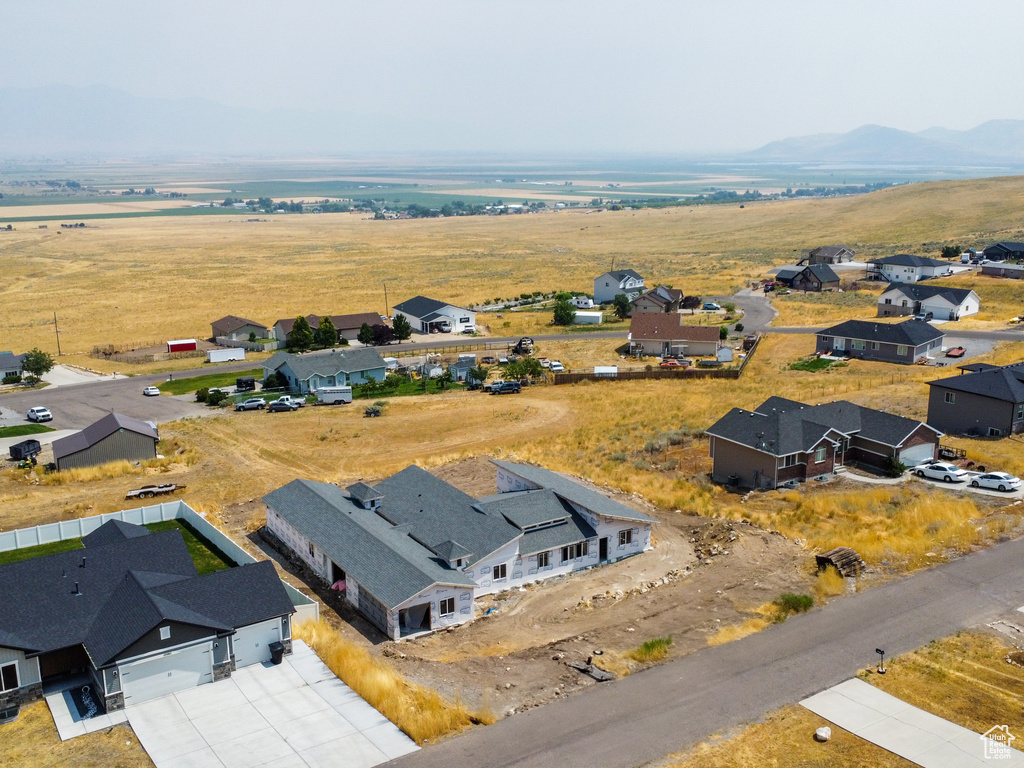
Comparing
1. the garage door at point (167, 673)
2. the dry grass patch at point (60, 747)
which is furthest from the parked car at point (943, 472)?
the dry grass patch at point (60, 747)

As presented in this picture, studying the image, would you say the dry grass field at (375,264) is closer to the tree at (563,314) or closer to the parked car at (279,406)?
the tree at (563,314)

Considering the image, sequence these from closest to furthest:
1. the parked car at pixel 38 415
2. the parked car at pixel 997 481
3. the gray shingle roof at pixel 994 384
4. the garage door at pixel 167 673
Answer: the garage door at pixel 167 673, the parked car at pixel 997 481, the gray shingle roof at pixel 994 384, the parked car at pixel 38 415

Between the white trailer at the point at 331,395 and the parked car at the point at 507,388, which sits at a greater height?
the white trailer at the point at 331,395

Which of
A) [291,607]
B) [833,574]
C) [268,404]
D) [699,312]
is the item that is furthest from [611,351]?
[291,607]

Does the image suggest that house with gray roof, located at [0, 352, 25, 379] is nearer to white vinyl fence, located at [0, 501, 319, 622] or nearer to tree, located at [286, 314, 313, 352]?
tree, located at [286, 314, 313, 352]

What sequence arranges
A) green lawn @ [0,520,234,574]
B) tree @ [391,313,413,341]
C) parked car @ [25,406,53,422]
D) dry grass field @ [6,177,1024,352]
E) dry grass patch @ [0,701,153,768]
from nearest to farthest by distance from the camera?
dry grass patch @ [0,701,153,768] → green lawn @ [0,520,234,574] → parked car @ [25,406,53,422] → tree @ [391,313,413,341] → dry grass field @ [6,177,1024,352]

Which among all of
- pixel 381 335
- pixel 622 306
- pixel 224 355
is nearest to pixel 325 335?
pixel 381 335

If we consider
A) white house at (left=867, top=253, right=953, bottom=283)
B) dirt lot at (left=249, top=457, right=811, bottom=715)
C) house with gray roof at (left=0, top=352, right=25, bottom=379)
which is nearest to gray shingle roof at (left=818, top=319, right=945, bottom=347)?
white house at (left=867, top=253, right=953, bottom=283)
